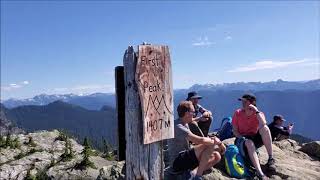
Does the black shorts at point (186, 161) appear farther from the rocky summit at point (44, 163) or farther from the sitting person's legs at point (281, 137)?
the sitting person's legs at point (281, 137)

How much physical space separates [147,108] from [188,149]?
16.8ft

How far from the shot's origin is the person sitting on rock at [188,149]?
383 inches

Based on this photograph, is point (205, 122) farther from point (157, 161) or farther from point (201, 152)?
point (157, 161)

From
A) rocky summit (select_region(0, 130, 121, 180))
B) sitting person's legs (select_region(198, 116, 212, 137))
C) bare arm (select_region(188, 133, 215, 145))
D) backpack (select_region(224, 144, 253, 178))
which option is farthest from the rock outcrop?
rocky summit (select_region(0, 130, 121, 180))

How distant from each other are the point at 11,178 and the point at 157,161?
509 inches

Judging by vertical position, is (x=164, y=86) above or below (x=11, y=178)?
above

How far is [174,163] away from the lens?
1031 centimetres

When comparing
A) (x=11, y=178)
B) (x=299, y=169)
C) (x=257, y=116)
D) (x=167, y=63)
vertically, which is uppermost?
(x=167, y=63)

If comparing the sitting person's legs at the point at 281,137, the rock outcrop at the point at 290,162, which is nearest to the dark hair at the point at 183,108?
the rock outcrop at the point at 290,162

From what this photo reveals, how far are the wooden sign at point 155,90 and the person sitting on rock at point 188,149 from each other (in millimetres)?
4027

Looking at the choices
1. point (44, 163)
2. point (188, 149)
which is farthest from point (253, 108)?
point (44, 163)

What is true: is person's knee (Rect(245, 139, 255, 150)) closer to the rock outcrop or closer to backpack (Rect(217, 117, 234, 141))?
the rock outcrop

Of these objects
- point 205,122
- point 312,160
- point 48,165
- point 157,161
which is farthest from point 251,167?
point 48,165

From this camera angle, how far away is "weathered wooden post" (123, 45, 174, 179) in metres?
5.21
